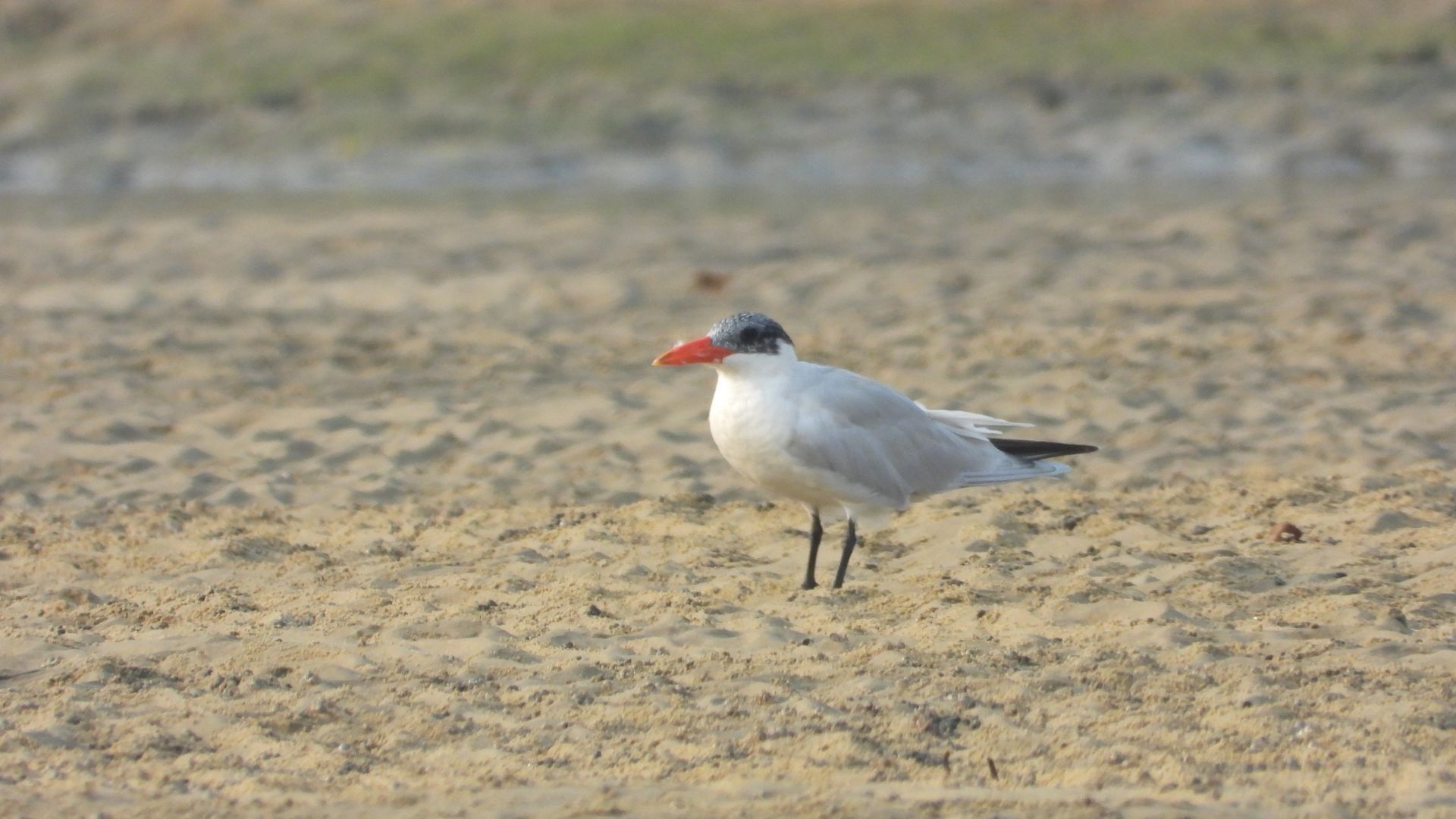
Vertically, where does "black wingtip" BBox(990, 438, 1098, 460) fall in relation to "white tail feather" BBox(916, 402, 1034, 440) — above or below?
below

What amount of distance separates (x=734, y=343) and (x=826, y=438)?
38 cm

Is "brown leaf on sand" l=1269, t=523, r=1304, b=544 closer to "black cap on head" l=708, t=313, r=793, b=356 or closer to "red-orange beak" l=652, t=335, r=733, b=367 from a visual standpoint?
"black cap on head" l=708, t=313, r=793, b=356

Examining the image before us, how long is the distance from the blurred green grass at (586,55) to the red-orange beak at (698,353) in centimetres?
1186

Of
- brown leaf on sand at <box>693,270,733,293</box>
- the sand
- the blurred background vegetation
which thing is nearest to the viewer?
the sand

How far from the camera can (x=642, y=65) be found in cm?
1775

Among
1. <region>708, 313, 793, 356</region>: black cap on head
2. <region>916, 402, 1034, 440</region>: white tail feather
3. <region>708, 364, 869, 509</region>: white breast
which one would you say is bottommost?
<region>916, 402, 1034, 440</region>: white tail feather

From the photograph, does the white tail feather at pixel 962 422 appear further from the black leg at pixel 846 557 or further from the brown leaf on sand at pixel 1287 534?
the brown leaf on sand at pixel 1287 534

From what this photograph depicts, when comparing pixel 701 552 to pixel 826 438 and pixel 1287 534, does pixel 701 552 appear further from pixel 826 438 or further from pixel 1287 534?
pixel 1287 534

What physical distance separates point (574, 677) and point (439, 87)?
562 inches

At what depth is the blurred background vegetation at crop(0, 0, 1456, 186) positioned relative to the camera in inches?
664

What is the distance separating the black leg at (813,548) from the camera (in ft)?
16.6

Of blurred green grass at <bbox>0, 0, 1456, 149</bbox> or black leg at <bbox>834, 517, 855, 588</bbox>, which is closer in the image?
black leg at <bbox>834, 517, 855, 588</bbox>

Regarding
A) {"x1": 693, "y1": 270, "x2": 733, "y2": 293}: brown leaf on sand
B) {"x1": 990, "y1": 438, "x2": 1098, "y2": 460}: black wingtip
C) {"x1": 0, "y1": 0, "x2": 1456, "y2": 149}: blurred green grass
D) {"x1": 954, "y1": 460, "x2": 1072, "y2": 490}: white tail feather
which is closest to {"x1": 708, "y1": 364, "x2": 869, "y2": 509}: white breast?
{"x1": 954, "y1": 460, "x2": 1072, "y2": 490}: white tail feather

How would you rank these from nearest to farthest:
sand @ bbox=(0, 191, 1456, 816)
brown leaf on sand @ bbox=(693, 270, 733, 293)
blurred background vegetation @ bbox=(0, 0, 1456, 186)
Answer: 1. sand @ bbox=(0, 191, 1456, 816)
2. brown leaf on sand @ bbox=(693, 270, 733, 293)
3. blurred background vegetation @ bbox=(0, 0, 1456, 186)
